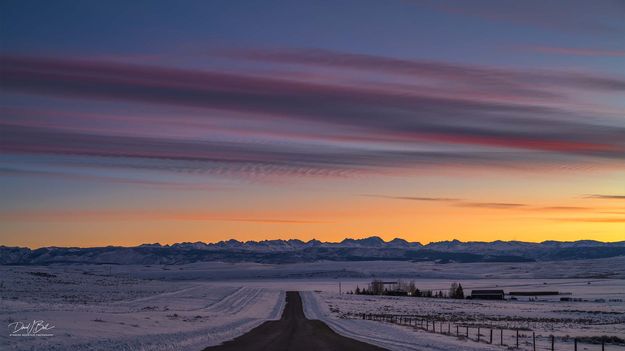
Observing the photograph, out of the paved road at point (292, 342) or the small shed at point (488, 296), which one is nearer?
the paved road at point (292, 342)

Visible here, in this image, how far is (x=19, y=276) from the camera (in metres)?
138

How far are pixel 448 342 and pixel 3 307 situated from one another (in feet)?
96.6

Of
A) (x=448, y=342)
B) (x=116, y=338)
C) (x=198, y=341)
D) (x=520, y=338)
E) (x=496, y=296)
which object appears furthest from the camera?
(x=496, y=296)

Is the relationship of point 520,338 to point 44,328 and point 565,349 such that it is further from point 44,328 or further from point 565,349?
point 44,328

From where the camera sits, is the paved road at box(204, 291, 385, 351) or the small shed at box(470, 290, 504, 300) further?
the small shed at box(470, 290, 504, 300)

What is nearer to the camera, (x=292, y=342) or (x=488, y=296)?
(x=292, y=342)

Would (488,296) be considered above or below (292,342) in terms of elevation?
below

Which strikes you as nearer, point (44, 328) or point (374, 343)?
point (44, 328)

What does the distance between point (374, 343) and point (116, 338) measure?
1391cm

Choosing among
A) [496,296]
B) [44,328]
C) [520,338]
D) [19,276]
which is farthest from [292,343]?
[19,276]

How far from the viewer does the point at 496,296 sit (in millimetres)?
137750

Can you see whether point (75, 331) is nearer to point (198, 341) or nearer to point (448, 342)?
point (198, 341)

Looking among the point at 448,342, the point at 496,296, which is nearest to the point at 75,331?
the point at 448,342

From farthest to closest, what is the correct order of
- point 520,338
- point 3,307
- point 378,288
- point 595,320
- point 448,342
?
point 378,288 < point 595,320 < point 520,338 < point 3,307 < point 448,342
